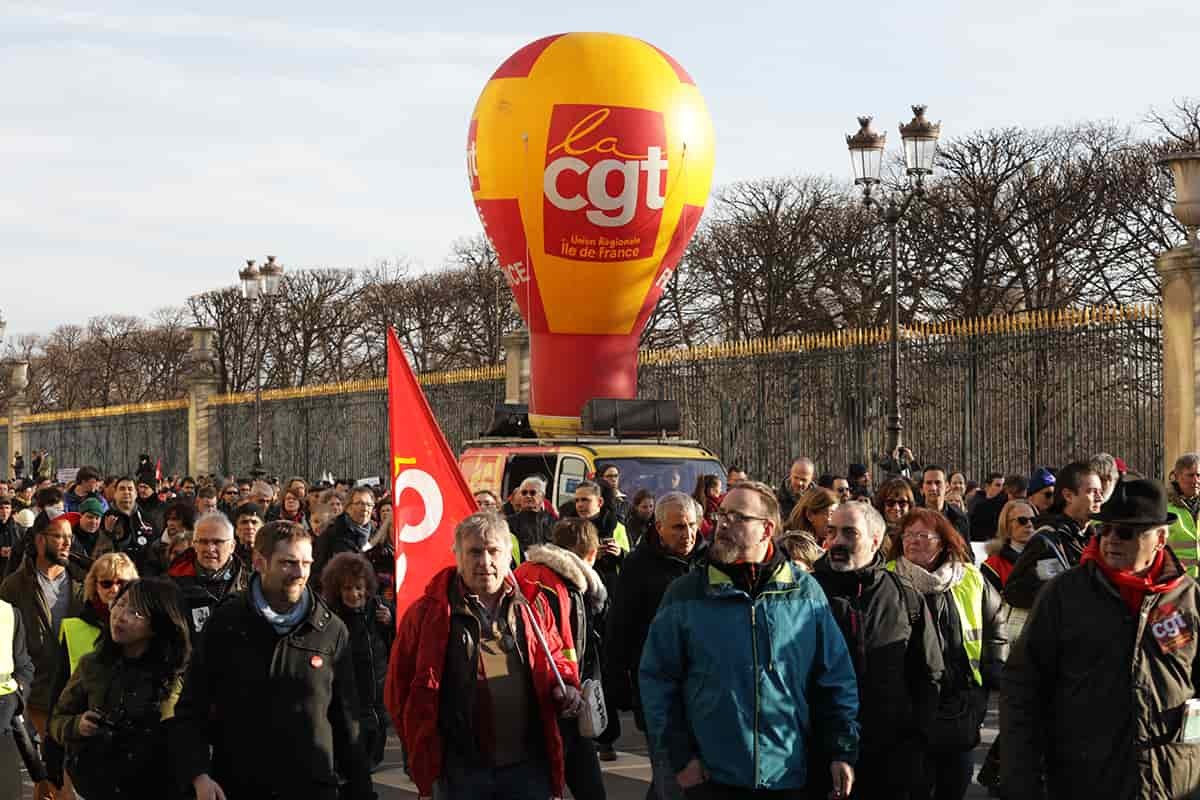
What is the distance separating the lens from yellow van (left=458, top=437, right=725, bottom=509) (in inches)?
704

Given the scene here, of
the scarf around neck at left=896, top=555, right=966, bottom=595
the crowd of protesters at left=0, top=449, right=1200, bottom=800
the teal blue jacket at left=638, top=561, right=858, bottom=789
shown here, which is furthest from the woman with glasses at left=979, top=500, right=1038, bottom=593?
the teal blue jacket at left=638, top=561, right=858, bottom=789

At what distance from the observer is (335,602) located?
8078 mm

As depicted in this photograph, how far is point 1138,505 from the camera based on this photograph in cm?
575

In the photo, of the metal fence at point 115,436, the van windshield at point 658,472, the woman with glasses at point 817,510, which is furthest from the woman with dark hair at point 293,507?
the metal fence at point 115,436

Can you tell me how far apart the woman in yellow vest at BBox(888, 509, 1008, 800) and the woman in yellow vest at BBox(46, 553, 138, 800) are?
3.08m

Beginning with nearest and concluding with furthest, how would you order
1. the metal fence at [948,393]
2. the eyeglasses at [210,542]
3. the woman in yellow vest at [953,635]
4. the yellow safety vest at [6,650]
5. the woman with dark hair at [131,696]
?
the woman with dark hair at [131,696] → the woman in yellow vest at [953,635] → the yellow safety vest at [6,650] → the eyeglasses at [210,542] → the metal fence at [948,393]

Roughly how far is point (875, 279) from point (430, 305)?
1860 centimetres

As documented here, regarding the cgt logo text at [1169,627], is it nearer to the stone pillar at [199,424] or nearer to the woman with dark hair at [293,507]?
the woman with dark hair at [293,507]

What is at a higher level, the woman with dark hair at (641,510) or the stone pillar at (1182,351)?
the stone pillar at (1182,351)

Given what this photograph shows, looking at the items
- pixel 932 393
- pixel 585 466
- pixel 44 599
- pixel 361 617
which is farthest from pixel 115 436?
pixel 361 617

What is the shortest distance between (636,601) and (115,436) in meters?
45.4

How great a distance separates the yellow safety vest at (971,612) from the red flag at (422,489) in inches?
72.2

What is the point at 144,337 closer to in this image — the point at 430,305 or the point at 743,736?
the point at 430,305

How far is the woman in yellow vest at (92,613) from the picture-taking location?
25.2 ft
